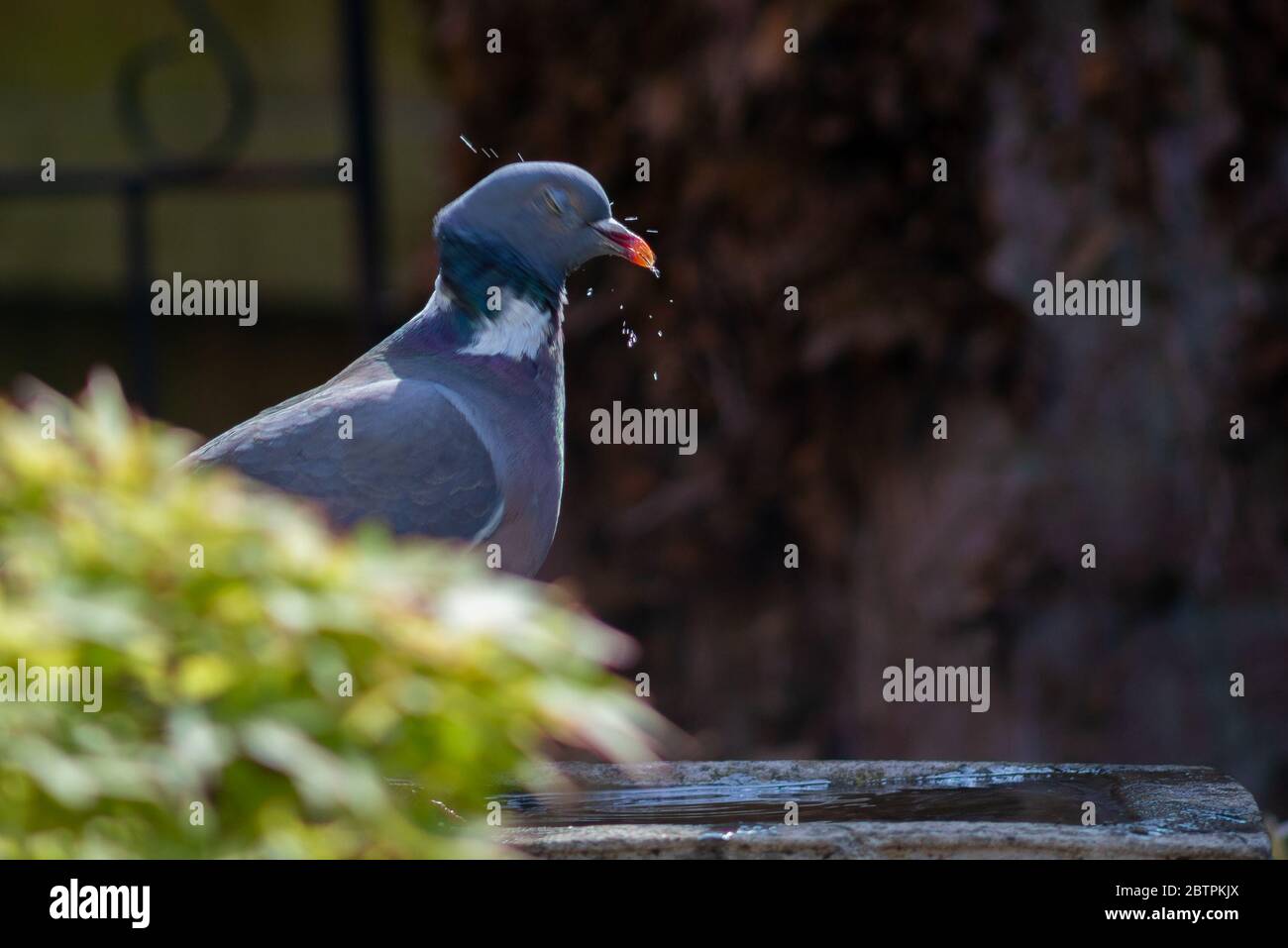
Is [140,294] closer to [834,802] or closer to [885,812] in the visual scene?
[834,802]

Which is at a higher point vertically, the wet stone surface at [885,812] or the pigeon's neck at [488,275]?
the pigeon's neck at [488,275]

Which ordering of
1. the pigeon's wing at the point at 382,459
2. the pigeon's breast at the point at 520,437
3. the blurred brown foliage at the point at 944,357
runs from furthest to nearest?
1. the blurred brown foliage at the point at 944,357
2. the pigeon's breast at the point at 520,437
3. the pigeon's wing at the point at 382,459

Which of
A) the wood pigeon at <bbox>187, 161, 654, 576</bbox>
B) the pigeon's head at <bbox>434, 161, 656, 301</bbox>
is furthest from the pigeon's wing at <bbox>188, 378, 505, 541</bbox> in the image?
the pigeon's head at <bbox>434, 161, 656, 301</bbox>

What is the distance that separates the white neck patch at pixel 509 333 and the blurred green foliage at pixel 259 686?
1.83 metres

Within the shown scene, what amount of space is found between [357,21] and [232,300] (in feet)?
6.39

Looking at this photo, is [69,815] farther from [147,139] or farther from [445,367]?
[147,139]

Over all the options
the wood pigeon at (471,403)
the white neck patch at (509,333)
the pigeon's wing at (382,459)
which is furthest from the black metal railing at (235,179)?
the pigeon's wing at (382,459)

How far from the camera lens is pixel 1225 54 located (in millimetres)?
5668

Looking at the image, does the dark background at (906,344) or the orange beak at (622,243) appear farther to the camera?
the dark background at (906,344)

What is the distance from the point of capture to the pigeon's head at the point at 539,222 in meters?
3.82

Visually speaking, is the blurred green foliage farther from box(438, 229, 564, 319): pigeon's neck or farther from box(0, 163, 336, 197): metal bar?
box(0, 163, 336, 197): metal bar

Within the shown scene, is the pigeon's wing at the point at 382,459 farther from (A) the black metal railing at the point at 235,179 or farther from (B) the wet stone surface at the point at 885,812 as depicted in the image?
(A) the black metal railing at the point at 235,179

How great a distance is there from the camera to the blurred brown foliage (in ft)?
18.7

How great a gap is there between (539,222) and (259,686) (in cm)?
212
